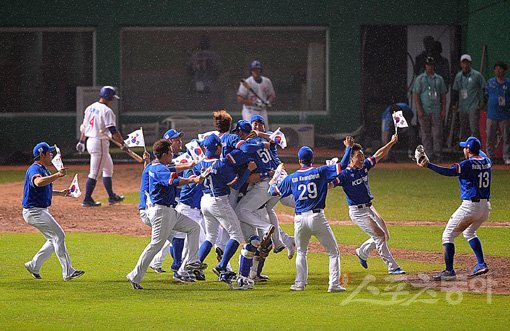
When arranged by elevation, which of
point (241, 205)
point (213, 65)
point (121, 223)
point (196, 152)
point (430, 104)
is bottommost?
point (121, 223)

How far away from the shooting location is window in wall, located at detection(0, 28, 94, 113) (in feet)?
97.2

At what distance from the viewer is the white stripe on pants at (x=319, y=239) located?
444 inches

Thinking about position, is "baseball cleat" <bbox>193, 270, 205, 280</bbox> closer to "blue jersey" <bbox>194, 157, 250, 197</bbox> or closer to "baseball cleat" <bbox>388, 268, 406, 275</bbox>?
"blue jersey" <bbox>194, 157, 250, 197</bbox>

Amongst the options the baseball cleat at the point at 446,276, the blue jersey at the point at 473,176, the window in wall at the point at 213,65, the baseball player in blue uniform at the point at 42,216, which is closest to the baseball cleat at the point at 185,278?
the baseball player in blue uniform at the point at 42,216

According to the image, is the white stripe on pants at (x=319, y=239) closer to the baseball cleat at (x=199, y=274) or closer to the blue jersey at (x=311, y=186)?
the blue jersey at (x=311, y=186)

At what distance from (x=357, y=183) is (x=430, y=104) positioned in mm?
13336

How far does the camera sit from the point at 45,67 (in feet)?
97.8

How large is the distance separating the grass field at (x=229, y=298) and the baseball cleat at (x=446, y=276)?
0.52 metres

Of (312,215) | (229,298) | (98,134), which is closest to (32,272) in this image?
(229,298)

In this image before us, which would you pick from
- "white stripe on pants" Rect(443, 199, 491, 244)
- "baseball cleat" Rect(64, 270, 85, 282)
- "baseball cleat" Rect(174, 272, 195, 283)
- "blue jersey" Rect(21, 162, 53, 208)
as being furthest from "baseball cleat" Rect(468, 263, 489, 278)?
"blue jersey" Rect(21, 162, 53, 208)

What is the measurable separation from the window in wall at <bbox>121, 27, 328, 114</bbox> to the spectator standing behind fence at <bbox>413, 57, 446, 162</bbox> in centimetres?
521

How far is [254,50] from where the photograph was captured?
99.3 ft

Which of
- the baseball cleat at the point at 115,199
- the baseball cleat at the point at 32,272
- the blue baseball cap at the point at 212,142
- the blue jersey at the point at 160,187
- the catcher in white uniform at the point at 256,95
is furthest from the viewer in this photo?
the catcher in white uniform at the point at 256,95

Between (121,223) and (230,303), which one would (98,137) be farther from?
(230,303)
